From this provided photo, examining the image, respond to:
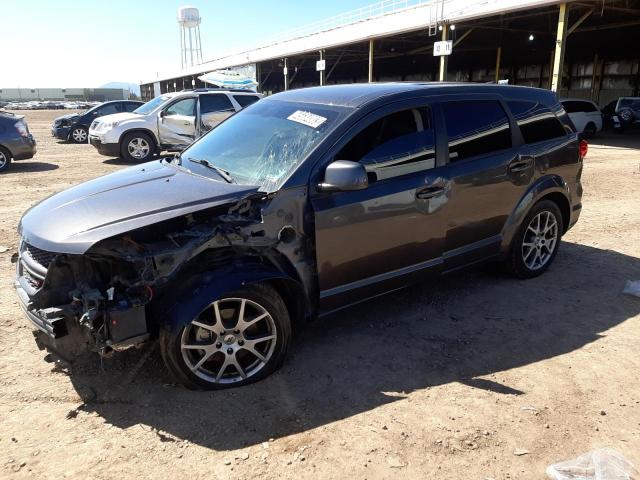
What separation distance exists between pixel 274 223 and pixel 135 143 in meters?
10.9

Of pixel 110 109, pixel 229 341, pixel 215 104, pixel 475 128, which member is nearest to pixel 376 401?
pixel 229 341

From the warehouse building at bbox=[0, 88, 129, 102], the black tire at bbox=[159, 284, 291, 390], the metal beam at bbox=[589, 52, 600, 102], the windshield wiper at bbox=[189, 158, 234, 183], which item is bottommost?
the black tire at bbox=[159, 284, 291, 390]

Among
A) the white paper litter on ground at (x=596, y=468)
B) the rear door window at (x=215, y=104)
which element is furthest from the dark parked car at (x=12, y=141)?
the white paper litter on ground at (x=596, y=468)

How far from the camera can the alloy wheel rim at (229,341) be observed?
10.1 feet

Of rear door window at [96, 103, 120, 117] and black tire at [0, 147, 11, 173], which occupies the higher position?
rear door window at [96, 103, 120, 117]

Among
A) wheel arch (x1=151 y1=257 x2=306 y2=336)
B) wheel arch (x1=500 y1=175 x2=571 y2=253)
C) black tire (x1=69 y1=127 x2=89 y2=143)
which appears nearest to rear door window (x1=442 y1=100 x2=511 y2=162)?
wheel arch (x1=500 y1=175 x2=571 y2=253)

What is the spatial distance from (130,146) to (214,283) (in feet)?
36.1

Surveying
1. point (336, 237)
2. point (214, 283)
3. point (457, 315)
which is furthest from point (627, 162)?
point (214, 283)

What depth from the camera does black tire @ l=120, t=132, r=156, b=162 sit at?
1274 centimetres

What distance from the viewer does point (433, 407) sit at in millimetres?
→ 3037

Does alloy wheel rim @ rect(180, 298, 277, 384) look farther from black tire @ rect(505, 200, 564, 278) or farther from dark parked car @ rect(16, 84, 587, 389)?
black tire @ rect(505, 200, 564, 278)

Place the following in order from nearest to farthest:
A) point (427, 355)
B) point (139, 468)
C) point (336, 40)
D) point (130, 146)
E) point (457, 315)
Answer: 1. point (139, 468)
2. point (427, 355)
3. point (457, 315)
4. point (130, 146)
5. point (336, 40)

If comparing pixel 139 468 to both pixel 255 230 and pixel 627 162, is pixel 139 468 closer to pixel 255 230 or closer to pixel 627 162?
pixel 255 230

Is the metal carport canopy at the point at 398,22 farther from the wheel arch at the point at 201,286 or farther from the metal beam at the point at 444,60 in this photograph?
the wheel arch at the point at 201,286
